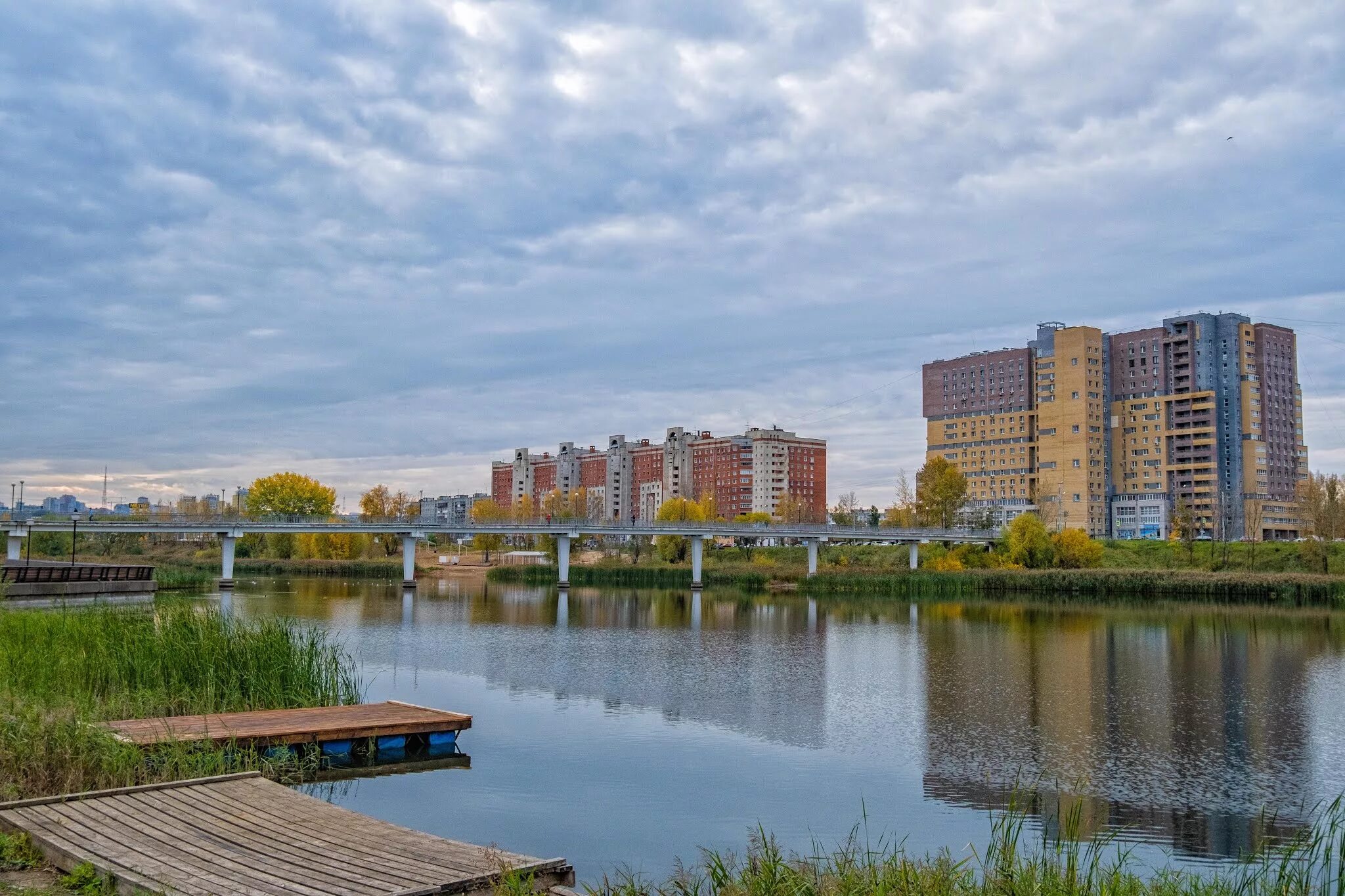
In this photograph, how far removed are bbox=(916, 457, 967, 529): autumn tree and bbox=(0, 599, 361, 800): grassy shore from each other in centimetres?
7839

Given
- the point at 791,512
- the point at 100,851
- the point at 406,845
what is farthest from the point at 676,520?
the point at 100,851

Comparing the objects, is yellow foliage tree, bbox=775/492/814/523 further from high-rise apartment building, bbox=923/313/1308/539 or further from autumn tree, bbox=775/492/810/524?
high-rise apartment building, bbox=923/313/1308/539

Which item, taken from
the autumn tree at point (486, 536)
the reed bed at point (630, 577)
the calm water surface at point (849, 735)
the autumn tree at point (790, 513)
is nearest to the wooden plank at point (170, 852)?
the calm water surface at point (849, 735)

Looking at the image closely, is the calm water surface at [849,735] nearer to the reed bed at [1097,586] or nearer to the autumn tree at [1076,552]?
the reed bed at [1097,586]

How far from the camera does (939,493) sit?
93.0 meters

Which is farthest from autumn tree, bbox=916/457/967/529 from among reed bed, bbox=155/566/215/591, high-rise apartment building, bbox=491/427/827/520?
high-rise apartment building, bbox=491/427/827/520

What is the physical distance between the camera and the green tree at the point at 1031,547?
81.8 m

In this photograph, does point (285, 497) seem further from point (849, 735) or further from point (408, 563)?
point (849, 735)

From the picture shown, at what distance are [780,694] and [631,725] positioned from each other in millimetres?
5491

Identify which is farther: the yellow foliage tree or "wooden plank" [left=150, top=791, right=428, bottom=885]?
the yellow foliage tree

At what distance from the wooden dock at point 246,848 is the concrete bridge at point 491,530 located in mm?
63981

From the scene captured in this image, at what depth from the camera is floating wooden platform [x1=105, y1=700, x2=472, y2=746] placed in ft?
44.1

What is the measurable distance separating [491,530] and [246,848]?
75896mm

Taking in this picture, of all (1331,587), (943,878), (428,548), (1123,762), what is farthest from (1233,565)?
A: (428,548)
